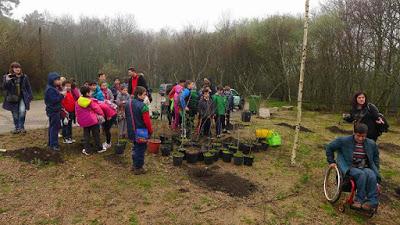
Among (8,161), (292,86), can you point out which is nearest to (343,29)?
(292,86)

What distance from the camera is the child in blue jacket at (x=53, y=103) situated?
237 inches

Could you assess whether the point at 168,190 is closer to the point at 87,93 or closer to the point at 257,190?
the point at 257,190

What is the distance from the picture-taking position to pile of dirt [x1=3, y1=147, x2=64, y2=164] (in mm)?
5637

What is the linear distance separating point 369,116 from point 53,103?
5.83 metres

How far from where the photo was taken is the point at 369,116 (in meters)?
5.10

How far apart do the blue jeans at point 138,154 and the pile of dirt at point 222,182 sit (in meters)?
0.91

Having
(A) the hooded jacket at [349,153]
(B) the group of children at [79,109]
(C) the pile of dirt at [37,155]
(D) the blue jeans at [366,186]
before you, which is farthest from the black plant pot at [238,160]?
(C) the pile of dirt at [37,155]

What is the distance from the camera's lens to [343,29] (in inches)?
637

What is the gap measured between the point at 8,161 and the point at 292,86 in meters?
19.9

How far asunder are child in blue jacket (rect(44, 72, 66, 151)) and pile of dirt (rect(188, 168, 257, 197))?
289cm

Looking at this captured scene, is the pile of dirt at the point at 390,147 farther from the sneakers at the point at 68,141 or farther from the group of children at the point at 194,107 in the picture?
the sneakers at the point at 68,141

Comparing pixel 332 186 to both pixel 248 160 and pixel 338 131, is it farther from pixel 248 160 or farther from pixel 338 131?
pixel 338 131

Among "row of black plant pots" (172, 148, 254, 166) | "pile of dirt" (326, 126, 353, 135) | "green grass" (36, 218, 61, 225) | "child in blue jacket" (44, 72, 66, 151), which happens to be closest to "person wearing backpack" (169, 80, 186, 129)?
"row of black plant pots" (172, 148, 254, 166)

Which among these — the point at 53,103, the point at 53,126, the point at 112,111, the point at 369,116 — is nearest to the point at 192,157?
the point at 112,111
